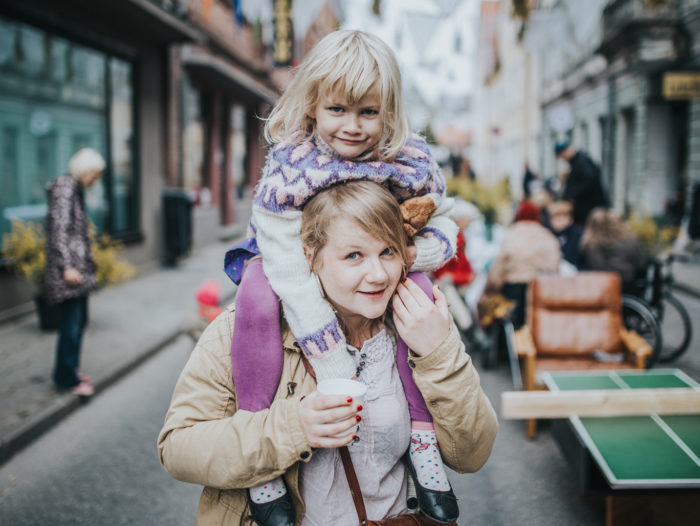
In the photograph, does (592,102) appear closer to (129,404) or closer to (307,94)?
(129,404)

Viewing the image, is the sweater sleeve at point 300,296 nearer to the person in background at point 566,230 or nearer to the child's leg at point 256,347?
the child's leg at point 256,347

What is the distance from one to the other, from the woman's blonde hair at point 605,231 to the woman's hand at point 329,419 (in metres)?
5.53

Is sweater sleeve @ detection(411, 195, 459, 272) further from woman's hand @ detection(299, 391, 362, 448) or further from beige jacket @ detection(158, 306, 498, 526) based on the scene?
woman's hand @ detection(299, 391, 362, 448)

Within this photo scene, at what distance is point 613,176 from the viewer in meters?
21.8

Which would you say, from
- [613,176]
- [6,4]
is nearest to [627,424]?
[6,4]

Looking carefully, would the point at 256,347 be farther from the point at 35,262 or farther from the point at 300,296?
the point at 35,262

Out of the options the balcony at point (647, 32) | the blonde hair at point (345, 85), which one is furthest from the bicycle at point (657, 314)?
the balcony at point (647, 32)

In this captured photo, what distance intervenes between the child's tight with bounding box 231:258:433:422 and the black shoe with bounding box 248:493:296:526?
236 millimetres

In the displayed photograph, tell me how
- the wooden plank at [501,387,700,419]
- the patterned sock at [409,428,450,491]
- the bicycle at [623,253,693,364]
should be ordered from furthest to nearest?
1. the bicycle at [623,253,693,364]
2. the wooden plank at [501,387,700,419]
3. the patterned sock at [409,428,450,491]

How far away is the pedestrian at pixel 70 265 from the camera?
5.30 meters

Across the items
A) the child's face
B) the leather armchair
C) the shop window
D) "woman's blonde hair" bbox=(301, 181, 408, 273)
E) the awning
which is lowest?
the leather armchair

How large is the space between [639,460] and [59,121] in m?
9.24

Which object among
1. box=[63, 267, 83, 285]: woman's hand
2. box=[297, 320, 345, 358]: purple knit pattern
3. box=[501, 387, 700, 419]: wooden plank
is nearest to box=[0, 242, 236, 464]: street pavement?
box=[63, 267, 83, 285]: woman's hand

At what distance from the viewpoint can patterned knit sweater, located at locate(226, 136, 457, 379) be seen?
1.54 metres
